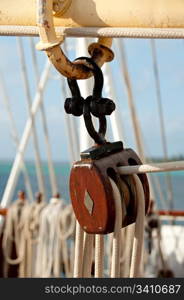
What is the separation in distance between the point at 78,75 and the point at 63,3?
0.13 metres

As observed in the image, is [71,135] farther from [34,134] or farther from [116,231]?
[116,231]

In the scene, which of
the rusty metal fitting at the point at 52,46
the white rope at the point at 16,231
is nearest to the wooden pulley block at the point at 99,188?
the rusty metal fitting at the point at 52,46

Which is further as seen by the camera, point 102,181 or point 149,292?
point 149,292

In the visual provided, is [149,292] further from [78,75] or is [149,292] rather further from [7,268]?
[7,268]

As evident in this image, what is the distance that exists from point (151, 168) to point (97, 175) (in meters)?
0.08

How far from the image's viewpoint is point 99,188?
0.74 m

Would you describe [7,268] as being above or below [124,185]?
below

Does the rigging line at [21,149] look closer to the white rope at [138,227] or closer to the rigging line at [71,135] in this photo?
the rigging line at [71,135]

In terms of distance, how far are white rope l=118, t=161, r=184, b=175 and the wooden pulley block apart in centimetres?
1

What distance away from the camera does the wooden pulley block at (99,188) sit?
74 centimetres

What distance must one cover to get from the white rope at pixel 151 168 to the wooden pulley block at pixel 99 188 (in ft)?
0.04

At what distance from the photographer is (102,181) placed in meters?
0.74

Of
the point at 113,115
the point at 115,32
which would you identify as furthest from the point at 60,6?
the point at 113,115

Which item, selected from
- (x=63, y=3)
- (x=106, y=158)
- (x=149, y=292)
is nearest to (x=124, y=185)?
(x=106, y=158)
